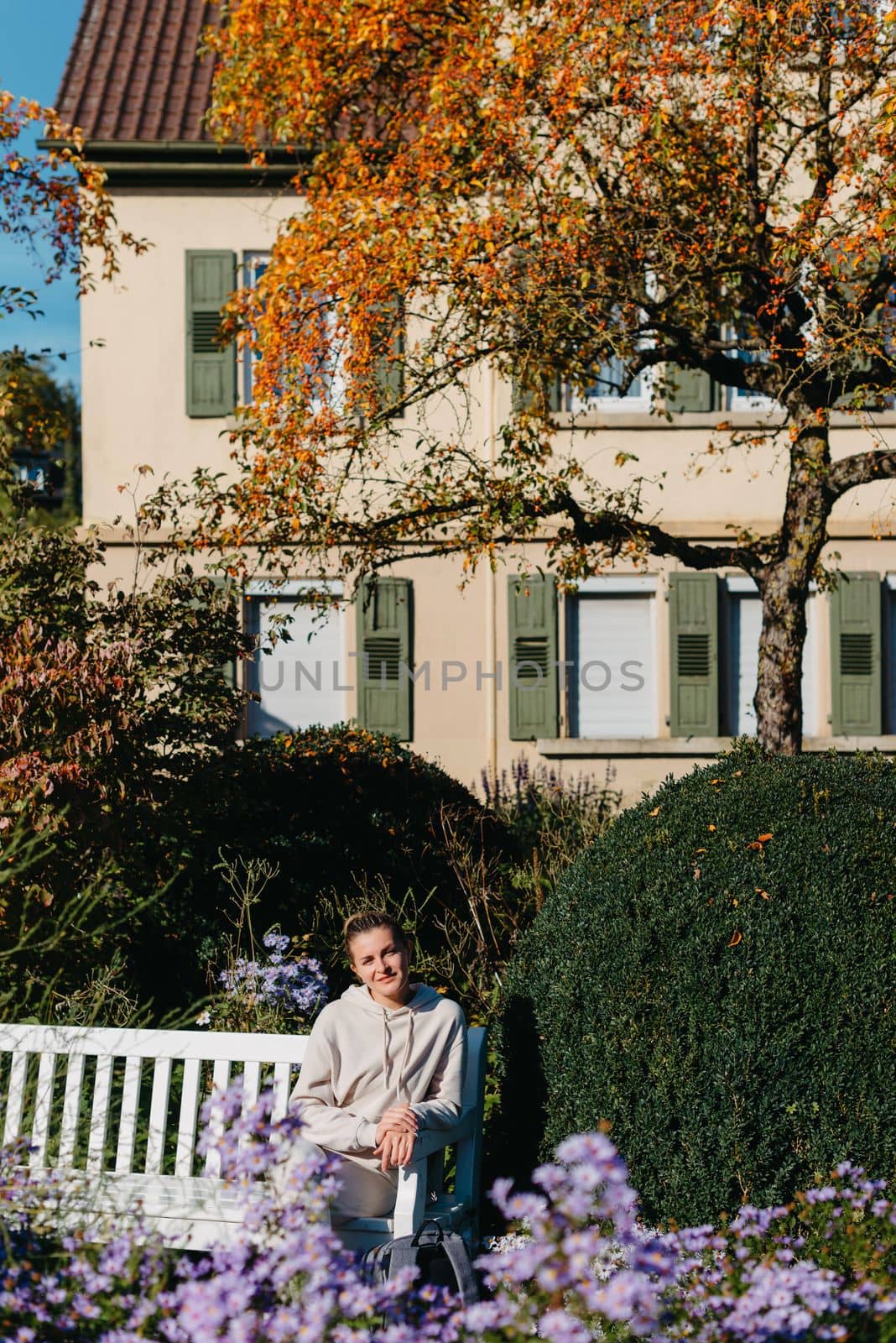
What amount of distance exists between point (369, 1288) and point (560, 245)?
19.1 ft

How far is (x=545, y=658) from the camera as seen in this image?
1280 centimetres

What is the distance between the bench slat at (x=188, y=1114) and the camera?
412 centimetres

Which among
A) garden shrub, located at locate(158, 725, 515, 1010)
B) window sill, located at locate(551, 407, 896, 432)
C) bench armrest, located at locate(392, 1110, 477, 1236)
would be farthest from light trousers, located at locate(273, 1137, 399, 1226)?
window sill, located at locate(551, 407, 896, 432)

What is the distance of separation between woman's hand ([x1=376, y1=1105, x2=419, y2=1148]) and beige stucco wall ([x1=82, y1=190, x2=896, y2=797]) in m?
8.99

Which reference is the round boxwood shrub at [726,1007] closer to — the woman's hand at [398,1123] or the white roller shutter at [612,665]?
the woman's hand at [398,1123]

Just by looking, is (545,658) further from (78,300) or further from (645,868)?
(645,868)

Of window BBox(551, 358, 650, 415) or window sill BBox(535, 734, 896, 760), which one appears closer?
window sill BBox(535, 734, 896, 760)

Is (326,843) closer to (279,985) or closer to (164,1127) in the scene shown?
(279,985)

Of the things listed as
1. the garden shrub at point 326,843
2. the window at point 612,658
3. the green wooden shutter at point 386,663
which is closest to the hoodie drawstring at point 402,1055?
the garden shrub at point 326,843

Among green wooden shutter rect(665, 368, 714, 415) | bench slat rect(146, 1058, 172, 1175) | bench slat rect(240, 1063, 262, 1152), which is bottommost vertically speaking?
bench slat rect(146, 1058, 172, 1175)

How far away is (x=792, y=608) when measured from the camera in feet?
24.9

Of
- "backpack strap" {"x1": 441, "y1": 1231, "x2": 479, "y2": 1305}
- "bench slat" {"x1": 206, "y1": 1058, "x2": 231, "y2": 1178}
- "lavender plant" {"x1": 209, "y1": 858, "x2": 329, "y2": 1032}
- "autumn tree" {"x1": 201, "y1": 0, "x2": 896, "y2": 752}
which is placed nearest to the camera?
"bench slat" {"x1": 206, "y1": 1058, "x2": 231, "y2": 1178}

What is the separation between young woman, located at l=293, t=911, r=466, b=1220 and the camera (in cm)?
380

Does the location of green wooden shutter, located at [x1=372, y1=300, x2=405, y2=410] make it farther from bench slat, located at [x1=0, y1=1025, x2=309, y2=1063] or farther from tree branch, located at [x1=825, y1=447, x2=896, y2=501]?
bench slat, located at [x1=0, y1=1025, x2=309, y2=1063]
